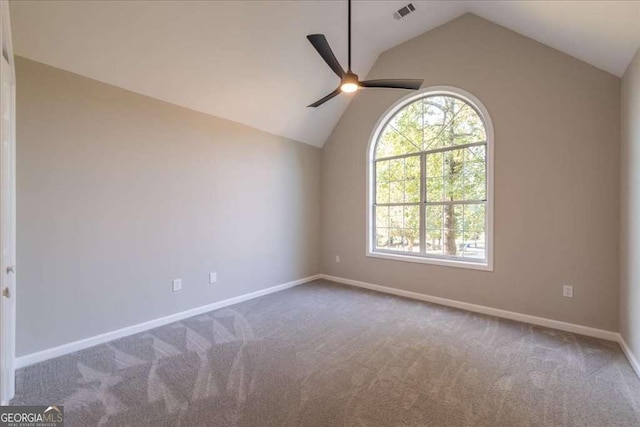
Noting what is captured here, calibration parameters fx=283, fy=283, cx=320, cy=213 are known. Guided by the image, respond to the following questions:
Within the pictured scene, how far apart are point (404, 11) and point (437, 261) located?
321 centimetres

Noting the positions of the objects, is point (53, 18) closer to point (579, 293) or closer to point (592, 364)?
point (592, 364)

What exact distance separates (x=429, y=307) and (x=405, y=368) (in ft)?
5.19

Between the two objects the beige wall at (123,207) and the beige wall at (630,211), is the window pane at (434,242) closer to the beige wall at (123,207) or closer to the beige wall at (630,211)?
the beige wall at (630,211)

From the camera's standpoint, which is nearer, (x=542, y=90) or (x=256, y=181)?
(x=542, y=90)

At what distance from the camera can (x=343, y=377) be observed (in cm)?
214

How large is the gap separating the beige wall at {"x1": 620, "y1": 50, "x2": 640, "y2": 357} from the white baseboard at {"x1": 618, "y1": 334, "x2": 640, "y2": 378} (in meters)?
0.04

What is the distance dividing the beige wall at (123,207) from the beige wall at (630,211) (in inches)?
154

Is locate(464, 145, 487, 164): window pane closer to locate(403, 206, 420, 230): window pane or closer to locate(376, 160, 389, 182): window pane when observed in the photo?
locate(403, 206, 420, 230): window pane

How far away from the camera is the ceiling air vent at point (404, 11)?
3402mm

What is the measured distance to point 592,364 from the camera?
2307mm

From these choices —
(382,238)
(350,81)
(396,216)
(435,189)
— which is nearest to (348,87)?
(350,81)

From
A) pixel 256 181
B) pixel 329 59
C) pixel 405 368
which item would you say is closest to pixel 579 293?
pixel 405 368

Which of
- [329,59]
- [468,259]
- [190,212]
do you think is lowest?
[468,259]

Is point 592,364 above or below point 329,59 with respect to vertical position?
below
